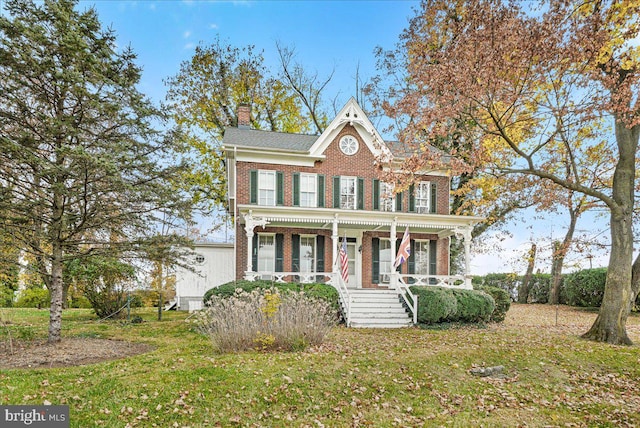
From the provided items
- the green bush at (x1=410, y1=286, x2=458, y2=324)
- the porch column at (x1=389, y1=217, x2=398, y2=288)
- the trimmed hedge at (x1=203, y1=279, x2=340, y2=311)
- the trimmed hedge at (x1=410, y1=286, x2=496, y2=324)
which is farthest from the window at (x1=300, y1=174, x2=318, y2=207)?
the green bush at (x1=410, y1=286, x2=458, y2=324)

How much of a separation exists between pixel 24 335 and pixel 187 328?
13.9 feet

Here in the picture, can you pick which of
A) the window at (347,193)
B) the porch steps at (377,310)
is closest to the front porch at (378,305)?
the porch steps at (377,310)

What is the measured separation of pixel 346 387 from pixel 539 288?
22619 millimetres

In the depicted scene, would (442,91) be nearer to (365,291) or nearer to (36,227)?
(365,291)

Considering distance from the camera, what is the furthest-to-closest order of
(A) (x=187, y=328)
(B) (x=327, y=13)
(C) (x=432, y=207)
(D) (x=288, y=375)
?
(C) (x=432, y=207)
(A) (x=187, y=328)
(B) (x=327, y=13)
(D) (x=288, y=375)

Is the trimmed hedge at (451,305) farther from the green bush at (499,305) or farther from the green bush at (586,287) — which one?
the green bush at (586,287)

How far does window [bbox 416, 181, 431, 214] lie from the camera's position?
19578 millimetres

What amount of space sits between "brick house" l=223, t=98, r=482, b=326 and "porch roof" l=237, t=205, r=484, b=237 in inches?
1.7

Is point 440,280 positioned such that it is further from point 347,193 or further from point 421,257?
point 347,193

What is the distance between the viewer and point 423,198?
19.8 metres

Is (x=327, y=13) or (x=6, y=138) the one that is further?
(x=327, y=13)

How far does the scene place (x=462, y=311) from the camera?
14.7 meters

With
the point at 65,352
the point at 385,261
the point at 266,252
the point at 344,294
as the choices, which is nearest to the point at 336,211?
the point at 344,294

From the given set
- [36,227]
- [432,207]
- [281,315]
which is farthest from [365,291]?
[36,227]
